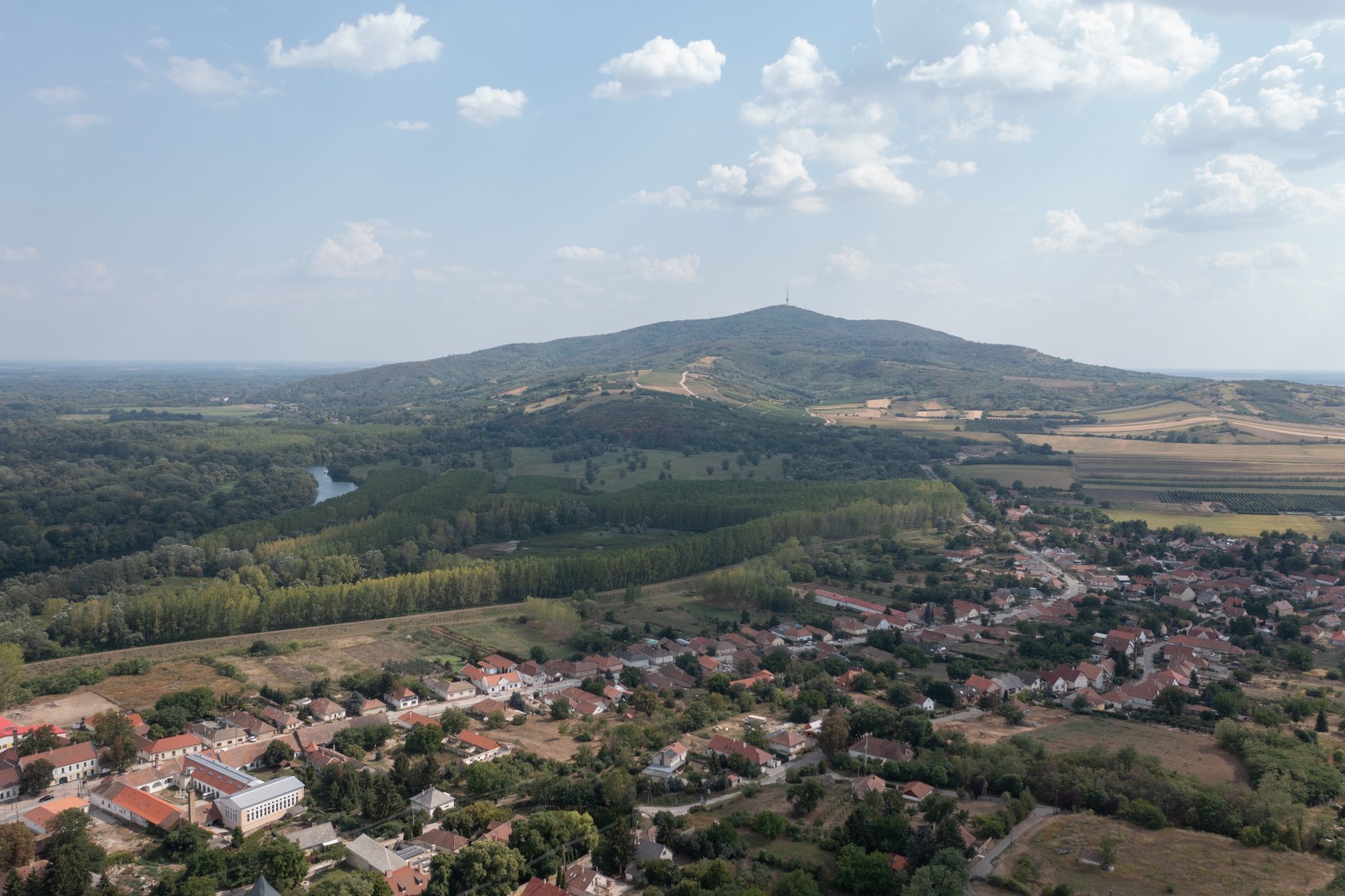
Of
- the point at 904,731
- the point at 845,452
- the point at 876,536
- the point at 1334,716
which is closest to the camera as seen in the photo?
the point at 904,731

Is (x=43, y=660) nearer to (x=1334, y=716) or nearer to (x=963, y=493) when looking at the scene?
(x=1334, y=716)

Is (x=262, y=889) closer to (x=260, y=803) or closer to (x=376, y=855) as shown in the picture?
(x=376, y=855)

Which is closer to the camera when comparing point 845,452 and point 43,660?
point 43,660

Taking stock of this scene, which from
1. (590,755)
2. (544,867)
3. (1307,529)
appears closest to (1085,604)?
(1307,529)

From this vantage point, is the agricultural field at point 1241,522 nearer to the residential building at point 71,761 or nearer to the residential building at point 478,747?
the residential building at point 478,747

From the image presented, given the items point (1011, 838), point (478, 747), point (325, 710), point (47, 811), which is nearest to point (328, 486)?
point (325, 710)

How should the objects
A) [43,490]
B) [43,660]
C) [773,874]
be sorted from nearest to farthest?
1. [773,874]
2. [43,660]
3. [43,490]
